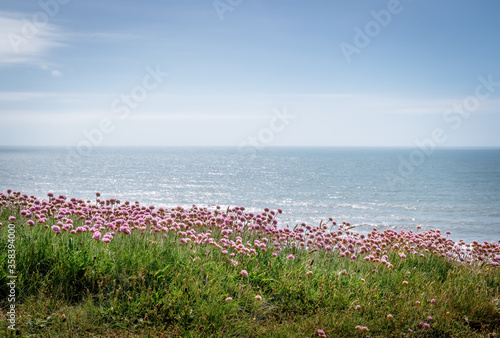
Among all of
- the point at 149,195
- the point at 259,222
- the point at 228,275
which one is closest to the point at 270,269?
the point at 228,275

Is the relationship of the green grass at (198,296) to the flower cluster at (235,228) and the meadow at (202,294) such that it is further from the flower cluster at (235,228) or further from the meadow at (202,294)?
→ the flower cluster at (235,228)

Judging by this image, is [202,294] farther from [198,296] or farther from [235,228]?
[235,228]

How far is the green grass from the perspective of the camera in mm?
3836

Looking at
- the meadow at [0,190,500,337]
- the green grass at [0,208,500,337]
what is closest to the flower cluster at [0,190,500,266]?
the meadow at [0,190,500,337]

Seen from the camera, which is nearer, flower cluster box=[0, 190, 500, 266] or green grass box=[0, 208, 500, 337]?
green grass box=[0, 208, 500, 337]

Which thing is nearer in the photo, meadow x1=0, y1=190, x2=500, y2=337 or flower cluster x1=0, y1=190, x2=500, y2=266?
meadow x1=0, y1=190, x2=500, y2=337

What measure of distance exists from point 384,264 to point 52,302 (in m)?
5.34

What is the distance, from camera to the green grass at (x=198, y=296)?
3836mm

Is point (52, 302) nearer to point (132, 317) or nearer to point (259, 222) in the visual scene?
point (132, 317)

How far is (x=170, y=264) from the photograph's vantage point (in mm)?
4605

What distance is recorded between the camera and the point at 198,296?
409 centimetres

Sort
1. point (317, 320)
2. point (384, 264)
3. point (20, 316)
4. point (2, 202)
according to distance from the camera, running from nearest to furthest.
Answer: point (20, 316), point (317, 320), point (384, 264), point (2, 202)

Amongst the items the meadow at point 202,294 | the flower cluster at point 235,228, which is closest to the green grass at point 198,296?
the meadow at point 202,294

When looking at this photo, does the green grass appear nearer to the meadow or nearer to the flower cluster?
the meadow
